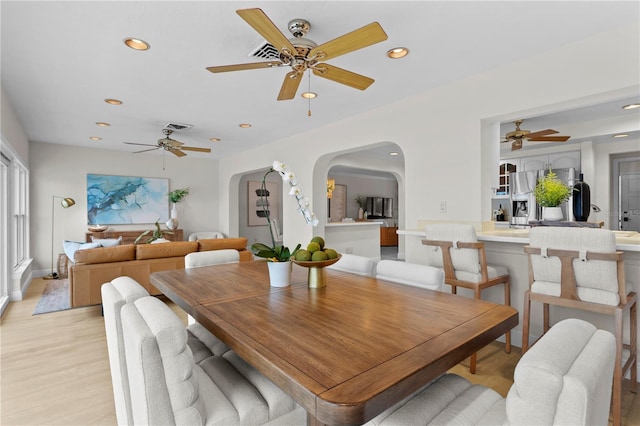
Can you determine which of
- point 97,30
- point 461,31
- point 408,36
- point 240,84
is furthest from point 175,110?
point 461,31

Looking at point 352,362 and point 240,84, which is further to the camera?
point 240,84

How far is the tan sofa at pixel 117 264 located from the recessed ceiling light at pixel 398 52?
9.83ft

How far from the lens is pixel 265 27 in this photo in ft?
5.89

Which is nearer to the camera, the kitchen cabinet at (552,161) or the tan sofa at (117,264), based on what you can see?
the tan sofa at (117,264)

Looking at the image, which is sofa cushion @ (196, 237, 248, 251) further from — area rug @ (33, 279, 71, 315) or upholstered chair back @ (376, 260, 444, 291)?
upholstered chair back @ (376, 260, 444, 291)

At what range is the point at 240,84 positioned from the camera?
3309 millimetres

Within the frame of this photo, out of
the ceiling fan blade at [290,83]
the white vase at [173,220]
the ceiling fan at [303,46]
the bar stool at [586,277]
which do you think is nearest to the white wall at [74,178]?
the white vase at [173,220]

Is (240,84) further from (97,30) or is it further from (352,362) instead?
(352,362)

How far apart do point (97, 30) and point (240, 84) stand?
1.25m

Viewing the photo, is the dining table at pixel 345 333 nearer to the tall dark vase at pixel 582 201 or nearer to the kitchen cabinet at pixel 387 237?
the tall dark vase at pixel 582 201

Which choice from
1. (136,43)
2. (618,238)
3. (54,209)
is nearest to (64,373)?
(136,43)

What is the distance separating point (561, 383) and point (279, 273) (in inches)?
50.1

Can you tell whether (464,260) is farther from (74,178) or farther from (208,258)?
(74,178)

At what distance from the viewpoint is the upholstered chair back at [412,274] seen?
171 cm
